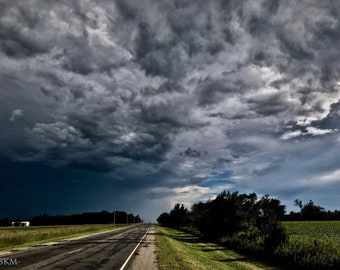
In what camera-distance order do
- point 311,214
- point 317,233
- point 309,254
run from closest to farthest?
point 309,254 → point 317,233 → point 311,214

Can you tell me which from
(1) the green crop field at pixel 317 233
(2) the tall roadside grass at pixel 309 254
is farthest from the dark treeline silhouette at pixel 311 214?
(2) the tall roadside grass at pixel 309 254

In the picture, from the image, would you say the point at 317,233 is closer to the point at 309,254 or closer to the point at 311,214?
the point at 309,254

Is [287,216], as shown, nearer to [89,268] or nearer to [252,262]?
[252,262]

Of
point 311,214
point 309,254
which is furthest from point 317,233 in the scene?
point 311,214

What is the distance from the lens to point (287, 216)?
7293 inches

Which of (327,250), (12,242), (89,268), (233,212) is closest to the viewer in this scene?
(89,268)

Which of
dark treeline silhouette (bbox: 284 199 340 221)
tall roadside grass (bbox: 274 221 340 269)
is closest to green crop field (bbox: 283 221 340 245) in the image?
tall roadside grass (bbox: 274 221 340 269)

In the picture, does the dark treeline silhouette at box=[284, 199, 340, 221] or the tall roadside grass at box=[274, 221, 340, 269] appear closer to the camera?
the tall roadside grass at box=[274, 221, 340, 269]

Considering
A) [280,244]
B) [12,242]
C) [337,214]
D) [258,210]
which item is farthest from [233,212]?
[337,214]

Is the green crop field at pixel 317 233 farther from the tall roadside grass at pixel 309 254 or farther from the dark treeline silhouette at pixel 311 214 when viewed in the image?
the dark treeline silhouette at pixel 311 214

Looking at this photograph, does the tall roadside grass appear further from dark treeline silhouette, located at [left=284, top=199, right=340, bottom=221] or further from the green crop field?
dark treeline silhouette, located at [left=284, top=199, right=340, bottom=221]

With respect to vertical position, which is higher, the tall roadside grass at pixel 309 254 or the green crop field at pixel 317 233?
the green crop field at pixel 317 233

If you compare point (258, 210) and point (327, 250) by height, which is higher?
point (258, 210)

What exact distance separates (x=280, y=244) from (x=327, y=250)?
643cm
